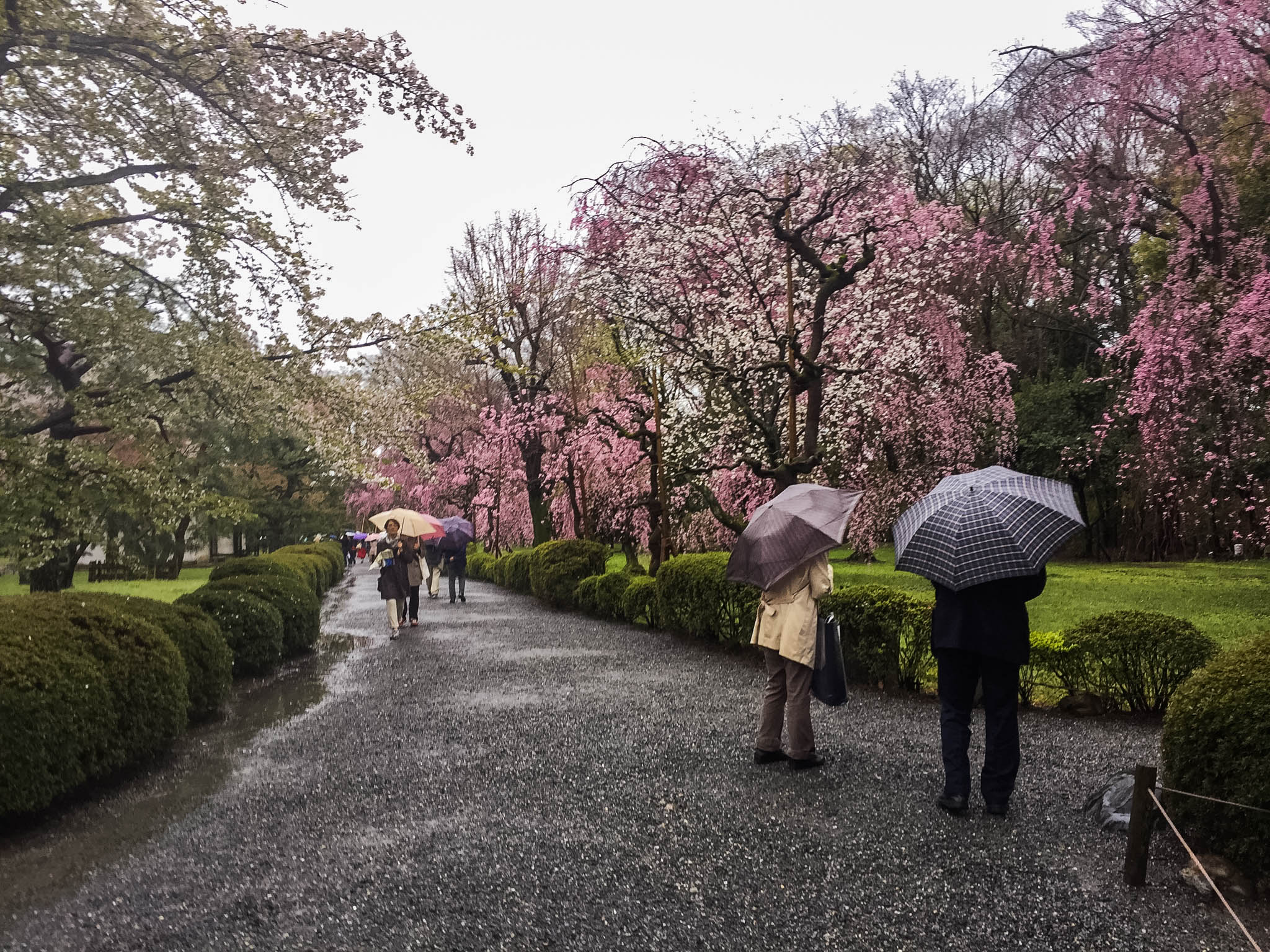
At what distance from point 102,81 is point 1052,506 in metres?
8.31

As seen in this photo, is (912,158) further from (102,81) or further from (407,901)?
(407,901)

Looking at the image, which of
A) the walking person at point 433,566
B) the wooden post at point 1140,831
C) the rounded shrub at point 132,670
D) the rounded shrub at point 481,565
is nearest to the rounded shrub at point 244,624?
the rounded shrub at point 132,670

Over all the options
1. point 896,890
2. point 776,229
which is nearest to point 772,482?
point 776,229

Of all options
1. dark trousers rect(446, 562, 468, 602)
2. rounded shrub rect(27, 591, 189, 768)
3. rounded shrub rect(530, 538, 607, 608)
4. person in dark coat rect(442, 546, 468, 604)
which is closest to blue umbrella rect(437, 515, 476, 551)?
person in dark coat rect(442, 546, 468, 604)

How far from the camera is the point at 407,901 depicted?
3.64 metres

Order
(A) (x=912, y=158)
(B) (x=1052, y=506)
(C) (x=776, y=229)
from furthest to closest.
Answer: (A) (x=912, y=158), (C) (x=776, y=229), (B) (x=1052, y=506)

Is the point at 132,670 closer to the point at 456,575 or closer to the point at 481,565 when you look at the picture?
the point at 456,575

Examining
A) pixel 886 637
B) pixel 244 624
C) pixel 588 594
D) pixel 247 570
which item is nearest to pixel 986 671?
pixel 886 637

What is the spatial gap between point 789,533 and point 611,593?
9.46 metres

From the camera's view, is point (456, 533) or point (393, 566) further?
point (456, 533)

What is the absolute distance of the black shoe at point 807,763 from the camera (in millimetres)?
5457

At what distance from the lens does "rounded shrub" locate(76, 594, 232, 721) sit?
23.0 feet

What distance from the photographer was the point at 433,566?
21.3m

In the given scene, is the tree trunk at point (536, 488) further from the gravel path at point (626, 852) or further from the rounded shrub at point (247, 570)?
the gravel path at point (626, 852)
